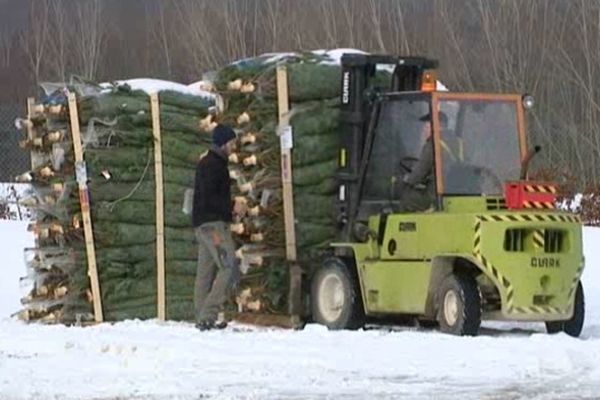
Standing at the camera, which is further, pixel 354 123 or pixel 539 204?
pixel 354 123

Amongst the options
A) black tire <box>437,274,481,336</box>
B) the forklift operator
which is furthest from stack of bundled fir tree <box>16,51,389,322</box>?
black tire <box>437,274,481,336</box>

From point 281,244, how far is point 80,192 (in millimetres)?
2413

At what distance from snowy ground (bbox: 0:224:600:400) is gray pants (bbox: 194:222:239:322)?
75cm

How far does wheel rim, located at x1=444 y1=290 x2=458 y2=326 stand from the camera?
13901mm

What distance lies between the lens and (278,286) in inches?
632

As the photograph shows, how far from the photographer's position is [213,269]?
15.1 m

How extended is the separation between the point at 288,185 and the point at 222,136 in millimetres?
1192

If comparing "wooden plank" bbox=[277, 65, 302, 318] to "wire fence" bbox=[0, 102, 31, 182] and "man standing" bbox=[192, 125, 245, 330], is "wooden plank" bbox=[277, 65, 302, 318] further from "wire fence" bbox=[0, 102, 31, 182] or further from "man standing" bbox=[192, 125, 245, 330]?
"wire fence" bbox=[0, 102, 31, 182]

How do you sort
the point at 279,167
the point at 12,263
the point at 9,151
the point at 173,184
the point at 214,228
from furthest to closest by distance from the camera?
1. the point at 9,151
2. the point at 12,263
3. the point at 173,184
4. the point at 279,167
5. the point at 214,228

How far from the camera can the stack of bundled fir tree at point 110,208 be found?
16688mm

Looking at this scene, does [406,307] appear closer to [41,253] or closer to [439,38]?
[41,253]

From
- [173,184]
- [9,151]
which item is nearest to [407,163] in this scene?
[173,184]

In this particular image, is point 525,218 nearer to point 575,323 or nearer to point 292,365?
point 575,323

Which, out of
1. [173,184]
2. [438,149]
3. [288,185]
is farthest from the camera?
[173,184]
